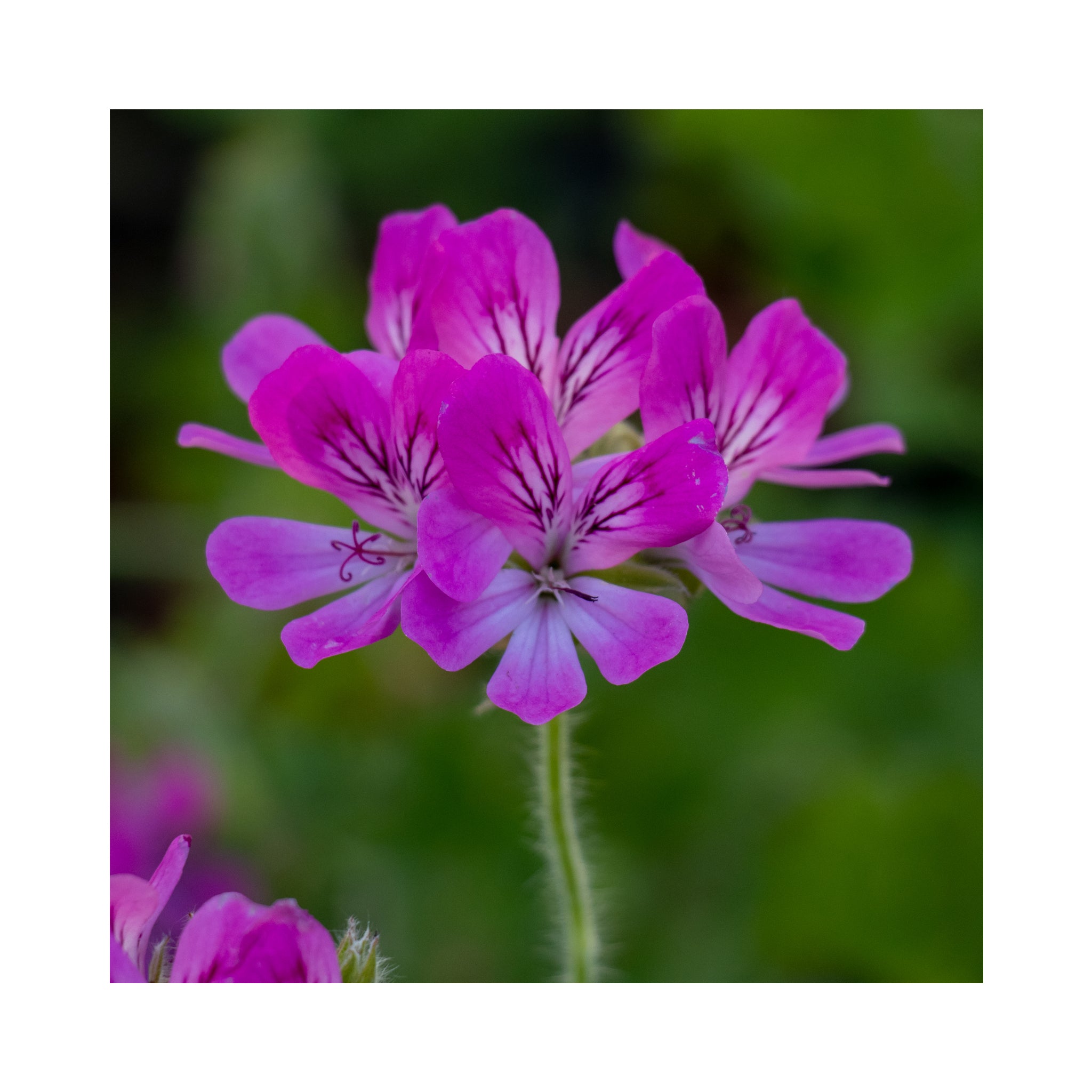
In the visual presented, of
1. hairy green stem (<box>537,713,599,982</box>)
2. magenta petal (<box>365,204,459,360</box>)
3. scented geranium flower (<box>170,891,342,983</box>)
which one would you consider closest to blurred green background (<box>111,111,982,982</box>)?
hairy green stem (<box>537,713,599,982</box>)

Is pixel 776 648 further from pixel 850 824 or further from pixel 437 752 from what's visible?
pixel 437 752

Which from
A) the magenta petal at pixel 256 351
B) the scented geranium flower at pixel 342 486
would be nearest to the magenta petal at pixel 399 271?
the magenta petal at pixel 256 351

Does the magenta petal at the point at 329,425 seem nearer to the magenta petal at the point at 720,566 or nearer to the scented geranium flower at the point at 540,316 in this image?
the scented geranium flower at the point at 540,316

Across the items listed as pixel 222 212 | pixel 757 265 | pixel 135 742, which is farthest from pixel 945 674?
pixel 222 212

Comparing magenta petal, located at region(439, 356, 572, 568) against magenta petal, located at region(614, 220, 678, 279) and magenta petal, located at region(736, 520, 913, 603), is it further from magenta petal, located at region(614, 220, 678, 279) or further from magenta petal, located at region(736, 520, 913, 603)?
magenta petal, located at region(614, 220, 678, 279)

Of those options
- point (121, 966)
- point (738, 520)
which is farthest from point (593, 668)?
point (121, 966)

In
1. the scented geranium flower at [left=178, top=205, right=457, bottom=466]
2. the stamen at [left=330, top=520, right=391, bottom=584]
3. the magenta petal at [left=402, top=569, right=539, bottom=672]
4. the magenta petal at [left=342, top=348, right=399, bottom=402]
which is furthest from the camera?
the scented geranium flower at [left=178, top=205, right=457, bottom=466]
